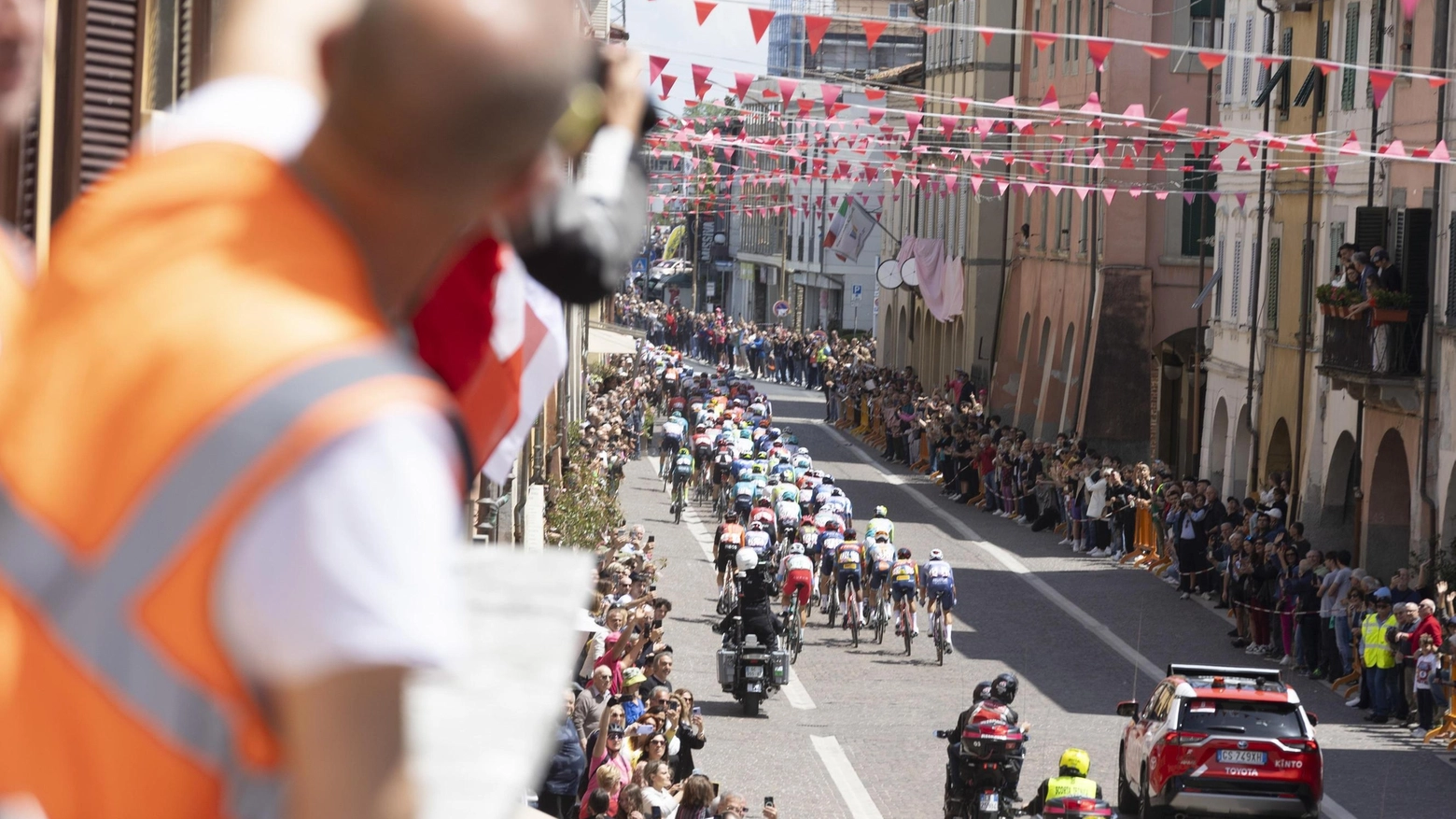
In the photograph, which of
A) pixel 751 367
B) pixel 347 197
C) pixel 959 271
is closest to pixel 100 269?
pixel 347 197

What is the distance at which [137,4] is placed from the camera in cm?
730

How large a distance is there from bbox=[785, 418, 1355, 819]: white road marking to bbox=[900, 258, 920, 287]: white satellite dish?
46.2 feet

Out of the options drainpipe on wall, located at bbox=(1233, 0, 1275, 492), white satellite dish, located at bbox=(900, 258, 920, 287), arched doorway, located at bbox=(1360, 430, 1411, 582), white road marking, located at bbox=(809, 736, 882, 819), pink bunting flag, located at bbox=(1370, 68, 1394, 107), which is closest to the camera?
pink bunting flag, located at bbox=(1370, 68, 1394, 107)

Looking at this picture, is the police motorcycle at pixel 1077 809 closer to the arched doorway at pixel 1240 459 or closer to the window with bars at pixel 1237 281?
the arched doorway at pixel 1240 459

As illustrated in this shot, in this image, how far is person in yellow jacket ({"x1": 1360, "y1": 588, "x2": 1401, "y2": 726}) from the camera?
72.6 feet

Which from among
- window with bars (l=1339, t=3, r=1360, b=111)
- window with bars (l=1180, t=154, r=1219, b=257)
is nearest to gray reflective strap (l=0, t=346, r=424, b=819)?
window with bars (l=1339, t=3, r=1360, b=111)

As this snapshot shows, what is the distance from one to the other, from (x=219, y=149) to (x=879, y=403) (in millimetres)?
54250

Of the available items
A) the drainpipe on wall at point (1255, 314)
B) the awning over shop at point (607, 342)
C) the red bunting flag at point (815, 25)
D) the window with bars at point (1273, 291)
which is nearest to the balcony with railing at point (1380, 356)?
the window with bars at point (1273, 291)

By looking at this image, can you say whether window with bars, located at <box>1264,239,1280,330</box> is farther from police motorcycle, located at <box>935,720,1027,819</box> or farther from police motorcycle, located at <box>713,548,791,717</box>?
police motorcycle, located at <box>935,720,1027,819</box>

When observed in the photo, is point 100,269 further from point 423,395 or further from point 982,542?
point 982,542

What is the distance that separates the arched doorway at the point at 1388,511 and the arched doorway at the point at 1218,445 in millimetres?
8577

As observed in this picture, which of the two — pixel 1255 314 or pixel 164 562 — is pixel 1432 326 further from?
pixel 164 562

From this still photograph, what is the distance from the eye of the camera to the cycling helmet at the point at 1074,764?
1555 cm

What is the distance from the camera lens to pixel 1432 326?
28188 millimetres
